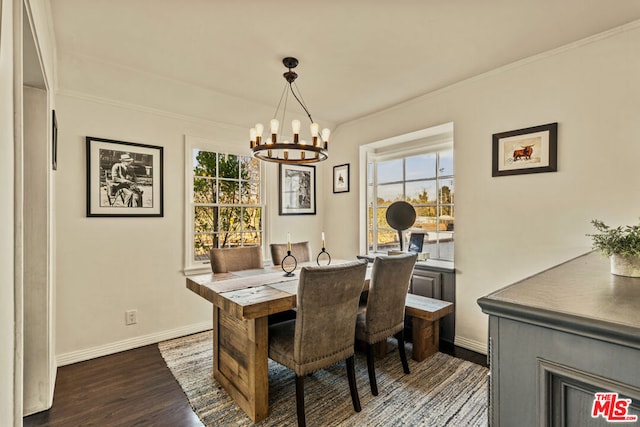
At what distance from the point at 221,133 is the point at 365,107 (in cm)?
167

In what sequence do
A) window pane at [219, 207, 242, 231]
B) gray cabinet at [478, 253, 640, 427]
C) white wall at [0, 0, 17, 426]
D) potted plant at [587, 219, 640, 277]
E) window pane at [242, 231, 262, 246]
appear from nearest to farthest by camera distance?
gray cabinet at [478, 253, 640, 427] → white wall at [0, 0, 17, 426] → potted plant at [587, 219, 640, 277] → window pane at [219, 207, 242, 231] → window pane at [242, 231, 262, 246]

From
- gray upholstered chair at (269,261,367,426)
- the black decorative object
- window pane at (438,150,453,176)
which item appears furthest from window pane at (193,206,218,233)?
window pane at (438,150,453,176)

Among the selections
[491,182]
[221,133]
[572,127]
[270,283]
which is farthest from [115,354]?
[572,127]

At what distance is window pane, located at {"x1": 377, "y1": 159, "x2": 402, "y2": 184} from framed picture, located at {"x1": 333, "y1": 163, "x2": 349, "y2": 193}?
0.43 meters

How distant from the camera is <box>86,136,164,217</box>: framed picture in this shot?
9.21 ft

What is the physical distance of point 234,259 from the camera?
112 inches

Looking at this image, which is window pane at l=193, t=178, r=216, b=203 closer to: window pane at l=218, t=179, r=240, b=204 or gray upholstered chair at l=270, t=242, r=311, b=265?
window pane at l=218, t=179, r=240, b=204

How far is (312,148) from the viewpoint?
7.62ft

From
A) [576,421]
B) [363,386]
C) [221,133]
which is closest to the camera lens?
[576,421]

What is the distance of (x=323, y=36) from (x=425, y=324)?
242 centimetres

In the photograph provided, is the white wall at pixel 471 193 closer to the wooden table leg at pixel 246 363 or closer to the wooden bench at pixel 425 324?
the wooden bench at pixel 425 324

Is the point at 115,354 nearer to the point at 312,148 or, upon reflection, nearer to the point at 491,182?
the point at 312,148

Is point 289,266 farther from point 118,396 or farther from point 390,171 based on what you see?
point 390,171

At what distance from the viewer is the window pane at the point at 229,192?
11.9 feet
